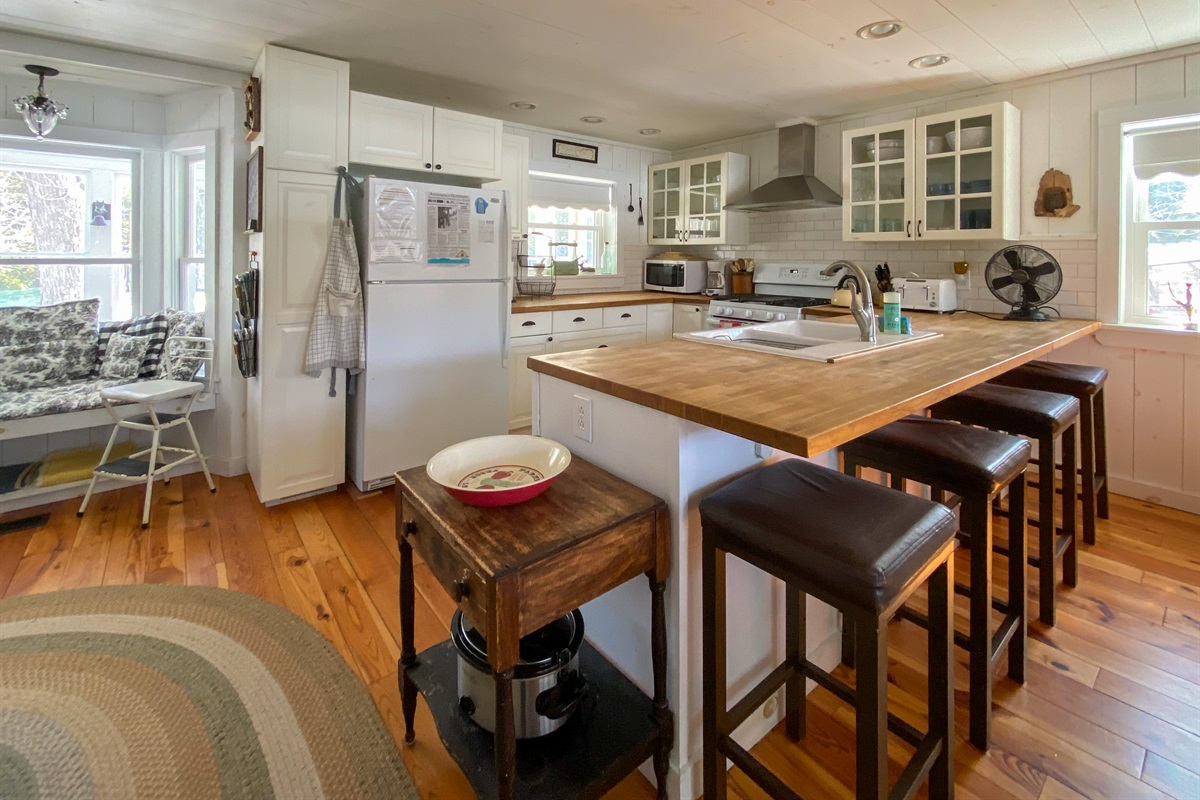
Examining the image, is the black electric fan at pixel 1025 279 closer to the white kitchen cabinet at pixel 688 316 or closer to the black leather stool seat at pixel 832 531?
the white kitchen cabinet at pixel 688 316

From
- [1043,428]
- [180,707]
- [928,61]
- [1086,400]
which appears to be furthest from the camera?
[928,61]

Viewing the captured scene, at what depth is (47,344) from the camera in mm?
3225

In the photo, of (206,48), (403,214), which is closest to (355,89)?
(206,48)

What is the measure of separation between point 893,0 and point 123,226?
4.22 metres

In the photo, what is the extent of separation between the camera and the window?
3295 mm

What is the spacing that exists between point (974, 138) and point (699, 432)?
120 inches

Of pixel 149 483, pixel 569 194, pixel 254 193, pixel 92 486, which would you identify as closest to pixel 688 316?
pixel 569 194

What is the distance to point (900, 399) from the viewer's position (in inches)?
50.7

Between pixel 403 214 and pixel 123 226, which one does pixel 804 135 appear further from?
pixel 123 226

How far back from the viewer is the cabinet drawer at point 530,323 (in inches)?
151

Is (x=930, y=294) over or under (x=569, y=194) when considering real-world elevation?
under

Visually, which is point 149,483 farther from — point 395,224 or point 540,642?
point 540,642

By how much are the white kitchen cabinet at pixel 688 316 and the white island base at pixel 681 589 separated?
3078 mm

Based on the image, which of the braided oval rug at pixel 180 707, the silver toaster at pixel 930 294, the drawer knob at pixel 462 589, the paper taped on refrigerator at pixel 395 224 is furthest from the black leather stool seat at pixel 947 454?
the paper taped on refrigerator at pixel 395 224
